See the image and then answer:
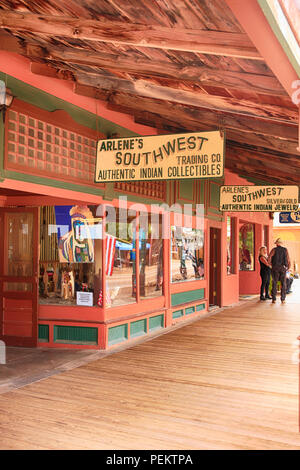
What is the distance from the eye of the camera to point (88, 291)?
6.91 meters

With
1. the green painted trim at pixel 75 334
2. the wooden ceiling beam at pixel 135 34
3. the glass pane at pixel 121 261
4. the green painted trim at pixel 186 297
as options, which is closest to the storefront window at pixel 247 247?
the green painted trim at pixel 186 297

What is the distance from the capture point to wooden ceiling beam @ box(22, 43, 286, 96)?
3.79m

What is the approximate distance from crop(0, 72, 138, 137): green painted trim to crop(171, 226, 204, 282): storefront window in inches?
110

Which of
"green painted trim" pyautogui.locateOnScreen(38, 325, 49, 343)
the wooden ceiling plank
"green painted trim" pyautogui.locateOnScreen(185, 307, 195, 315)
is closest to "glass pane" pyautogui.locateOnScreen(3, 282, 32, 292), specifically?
"green painted trim" pyautogui.locateOnScreen(38, 325, 49, 343)

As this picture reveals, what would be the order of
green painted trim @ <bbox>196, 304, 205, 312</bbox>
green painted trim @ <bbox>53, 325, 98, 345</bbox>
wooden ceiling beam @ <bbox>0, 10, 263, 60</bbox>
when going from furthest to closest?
green painted trim @ <bbox>196, 304, 205, 312</bbox> → green painted trim @ <bbox>53, 325, 98, 345</bbox> → wooden ceiling beam @ <bbox>0, 10, 263, 60</bbox>

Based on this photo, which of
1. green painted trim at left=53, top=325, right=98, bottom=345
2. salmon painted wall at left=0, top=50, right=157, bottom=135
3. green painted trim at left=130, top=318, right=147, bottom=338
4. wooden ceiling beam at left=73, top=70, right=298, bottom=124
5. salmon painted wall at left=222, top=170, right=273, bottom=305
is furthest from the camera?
salmon painted wall at left=222, top=170, right=273, bottom=305

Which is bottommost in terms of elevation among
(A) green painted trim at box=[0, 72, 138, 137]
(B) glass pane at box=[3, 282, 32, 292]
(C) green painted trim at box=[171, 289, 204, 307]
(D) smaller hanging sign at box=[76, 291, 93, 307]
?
(C) green painted trim at box=[171, 289, 204, 307]

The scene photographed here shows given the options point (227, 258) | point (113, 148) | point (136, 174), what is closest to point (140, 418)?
point (136, 174)

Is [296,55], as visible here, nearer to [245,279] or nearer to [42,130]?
[42,130]

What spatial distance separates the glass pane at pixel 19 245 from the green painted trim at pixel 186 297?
130 inches

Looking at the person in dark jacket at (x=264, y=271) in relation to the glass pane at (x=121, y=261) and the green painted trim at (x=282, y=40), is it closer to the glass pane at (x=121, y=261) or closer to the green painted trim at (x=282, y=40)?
the glass pane at (x=121, y=261)

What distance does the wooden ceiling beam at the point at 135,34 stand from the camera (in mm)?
3135

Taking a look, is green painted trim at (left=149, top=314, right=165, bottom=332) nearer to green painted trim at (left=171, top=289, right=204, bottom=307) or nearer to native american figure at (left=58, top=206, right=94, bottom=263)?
green painted trim at (left=171, top=289, right=204, bottom=307)
